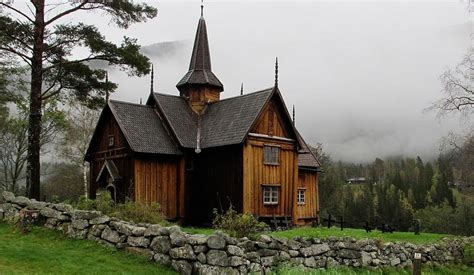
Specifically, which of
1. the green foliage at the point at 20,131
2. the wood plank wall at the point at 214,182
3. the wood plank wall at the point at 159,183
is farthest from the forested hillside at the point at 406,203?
the green foliage at the point at 20,131

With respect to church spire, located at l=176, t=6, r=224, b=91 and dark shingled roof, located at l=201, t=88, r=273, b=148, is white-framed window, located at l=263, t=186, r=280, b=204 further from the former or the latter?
church spire, located at l=176, t=6, r=224, b=91

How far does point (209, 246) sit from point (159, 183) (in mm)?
15050

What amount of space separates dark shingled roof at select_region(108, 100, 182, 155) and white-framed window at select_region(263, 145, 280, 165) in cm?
485

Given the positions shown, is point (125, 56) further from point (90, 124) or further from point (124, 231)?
point (90, 124)

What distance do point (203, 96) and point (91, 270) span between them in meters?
21.5

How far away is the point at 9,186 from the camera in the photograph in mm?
44875

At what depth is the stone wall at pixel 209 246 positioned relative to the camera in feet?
40.3

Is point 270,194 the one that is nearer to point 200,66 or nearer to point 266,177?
point 266,177

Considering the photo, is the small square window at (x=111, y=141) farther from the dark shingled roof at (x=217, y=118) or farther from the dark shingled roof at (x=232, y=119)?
the dark shingled roof at (x=232, y=119)

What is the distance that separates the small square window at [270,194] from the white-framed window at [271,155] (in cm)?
145

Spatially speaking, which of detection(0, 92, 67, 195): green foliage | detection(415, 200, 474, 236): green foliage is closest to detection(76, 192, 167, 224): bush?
detection(0, 92, 67, 195): green foliage

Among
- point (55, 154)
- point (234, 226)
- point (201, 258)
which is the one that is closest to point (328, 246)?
point (234, 226)

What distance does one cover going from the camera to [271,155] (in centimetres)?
2800

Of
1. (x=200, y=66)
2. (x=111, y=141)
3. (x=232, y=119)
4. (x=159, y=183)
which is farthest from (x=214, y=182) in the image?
(x=200, y=66)
